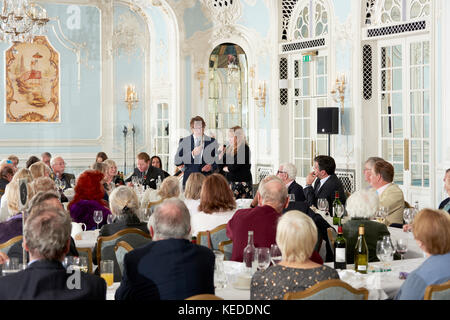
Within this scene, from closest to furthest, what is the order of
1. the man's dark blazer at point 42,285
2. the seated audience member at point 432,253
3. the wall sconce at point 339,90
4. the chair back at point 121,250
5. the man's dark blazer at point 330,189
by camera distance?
the man's dark blazer at point 42,285, the seated audience member at point 432,253, the chair back at point 121,250, the man's dark blazer at point 330,189, the wall sconce at point 339,90

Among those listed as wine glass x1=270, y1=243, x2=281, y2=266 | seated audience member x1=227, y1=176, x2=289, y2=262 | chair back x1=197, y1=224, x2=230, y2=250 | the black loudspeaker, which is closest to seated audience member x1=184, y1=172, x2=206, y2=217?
chair back x1=197, y1=224, x2=230, y2=250

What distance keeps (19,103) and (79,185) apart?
7.89 m

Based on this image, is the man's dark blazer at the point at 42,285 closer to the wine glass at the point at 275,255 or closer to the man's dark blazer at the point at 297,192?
the wine glass at the point at 275,255

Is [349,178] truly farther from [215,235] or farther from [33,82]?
[33,82]

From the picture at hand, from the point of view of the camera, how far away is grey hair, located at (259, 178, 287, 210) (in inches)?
197

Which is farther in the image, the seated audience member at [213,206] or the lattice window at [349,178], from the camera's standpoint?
the lattice window at [349,178]

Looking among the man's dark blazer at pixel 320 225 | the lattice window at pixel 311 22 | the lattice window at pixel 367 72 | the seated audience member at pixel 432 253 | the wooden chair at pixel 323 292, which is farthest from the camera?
the lattice window at pixel 311 22

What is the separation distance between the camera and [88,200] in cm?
656

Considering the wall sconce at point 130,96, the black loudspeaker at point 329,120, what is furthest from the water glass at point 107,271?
the wall sconce at point 130,96

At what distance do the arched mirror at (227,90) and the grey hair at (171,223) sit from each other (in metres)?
10.9

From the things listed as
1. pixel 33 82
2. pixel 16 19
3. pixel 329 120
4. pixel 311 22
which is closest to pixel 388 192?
pixel 329 120

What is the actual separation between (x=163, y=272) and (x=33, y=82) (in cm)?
1121

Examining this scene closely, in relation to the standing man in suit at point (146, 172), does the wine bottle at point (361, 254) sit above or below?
below

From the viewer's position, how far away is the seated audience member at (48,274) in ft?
9.75
